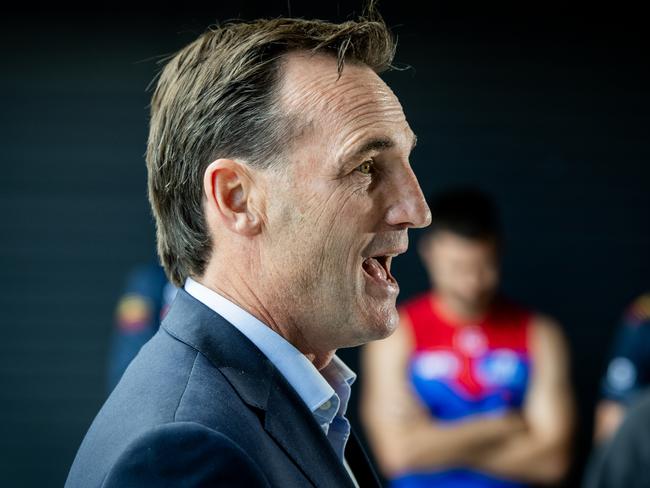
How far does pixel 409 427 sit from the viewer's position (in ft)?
11.8

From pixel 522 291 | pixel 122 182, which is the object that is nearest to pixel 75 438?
pixel 122 182

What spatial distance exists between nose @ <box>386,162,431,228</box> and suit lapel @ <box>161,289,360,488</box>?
313 mm

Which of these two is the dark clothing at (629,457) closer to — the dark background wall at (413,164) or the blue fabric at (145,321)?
the blue fabric at (145,321)

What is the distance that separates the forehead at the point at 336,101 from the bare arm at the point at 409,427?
2.21m

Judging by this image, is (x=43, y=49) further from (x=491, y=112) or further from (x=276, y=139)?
(x=276, y=139)

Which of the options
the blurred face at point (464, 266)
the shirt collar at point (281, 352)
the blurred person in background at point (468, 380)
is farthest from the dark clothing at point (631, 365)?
the shirt collar at point (281, 352)

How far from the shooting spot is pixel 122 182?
4809 millimetres

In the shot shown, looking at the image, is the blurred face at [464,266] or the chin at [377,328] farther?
the blurred face at [464,266]

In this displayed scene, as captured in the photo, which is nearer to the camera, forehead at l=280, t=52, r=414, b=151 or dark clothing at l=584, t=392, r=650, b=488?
forehead at l=280, t=52, r=414, b=151

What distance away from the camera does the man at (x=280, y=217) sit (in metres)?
1.39

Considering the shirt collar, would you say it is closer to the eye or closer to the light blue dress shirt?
the light blue dress shirt

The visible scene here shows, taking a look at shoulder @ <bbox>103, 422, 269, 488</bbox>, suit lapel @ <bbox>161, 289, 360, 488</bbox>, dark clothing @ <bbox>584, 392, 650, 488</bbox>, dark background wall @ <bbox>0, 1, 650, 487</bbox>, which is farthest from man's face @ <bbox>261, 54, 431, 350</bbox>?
dark background wall @ <bbox>0, 1, 650, 487</bbox>

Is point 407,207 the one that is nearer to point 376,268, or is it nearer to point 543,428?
point 376,268

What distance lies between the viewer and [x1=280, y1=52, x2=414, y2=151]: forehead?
4.84 feet
